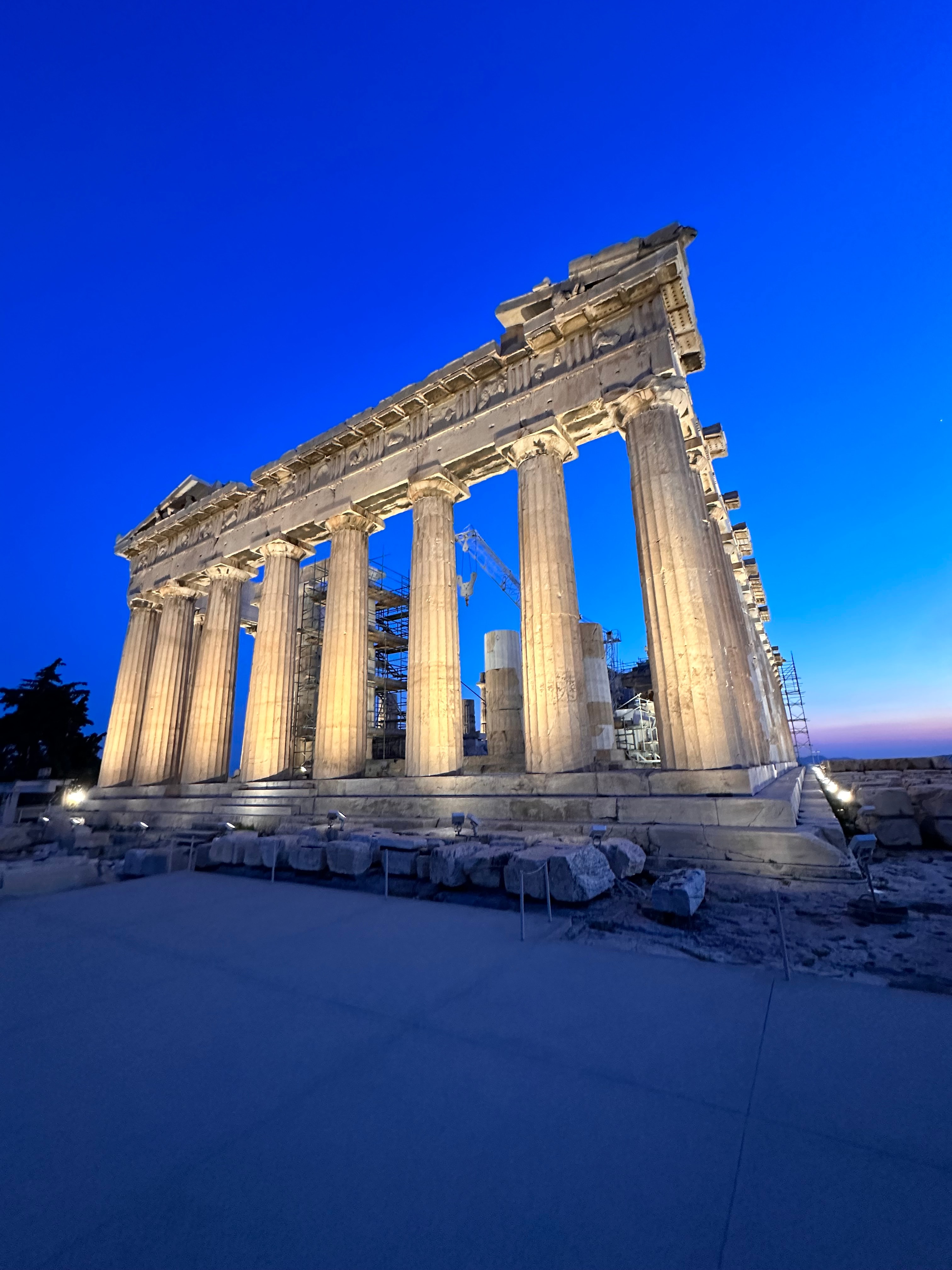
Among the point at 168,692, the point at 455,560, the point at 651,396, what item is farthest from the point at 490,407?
the point at 168,692

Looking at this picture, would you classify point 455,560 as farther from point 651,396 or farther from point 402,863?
point 402,863

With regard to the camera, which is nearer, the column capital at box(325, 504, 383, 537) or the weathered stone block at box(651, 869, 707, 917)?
the weathered stone block at box(651, 869, 707, 917)

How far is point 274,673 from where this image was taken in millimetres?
17828

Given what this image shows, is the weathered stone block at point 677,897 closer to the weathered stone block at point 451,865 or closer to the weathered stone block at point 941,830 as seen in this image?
the weathered stone block at point 451,865

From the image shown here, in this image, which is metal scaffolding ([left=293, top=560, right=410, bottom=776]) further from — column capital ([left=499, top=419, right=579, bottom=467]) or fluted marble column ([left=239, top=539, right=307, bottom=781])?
column capital ([left=499, top=419, right=579, bottom=467])

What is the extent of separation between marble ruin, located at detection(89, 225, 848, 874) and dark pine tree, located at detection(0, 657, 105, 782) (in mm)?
19100

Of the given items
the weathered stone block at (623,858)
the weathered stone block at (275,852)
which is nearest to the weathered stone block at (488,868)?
the weathered stone block at (623,858)

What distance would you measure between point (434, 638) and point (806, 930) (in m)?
10.8

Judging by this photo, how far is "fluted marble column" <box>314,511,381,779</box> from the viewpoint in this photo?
15.5 m

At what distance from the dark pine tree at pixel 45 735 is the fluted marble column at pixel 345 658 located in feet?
98.4

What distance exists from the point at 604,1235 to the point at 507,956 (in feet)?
8.35

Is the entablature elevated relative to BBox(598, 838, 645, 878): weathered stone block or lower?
elevated


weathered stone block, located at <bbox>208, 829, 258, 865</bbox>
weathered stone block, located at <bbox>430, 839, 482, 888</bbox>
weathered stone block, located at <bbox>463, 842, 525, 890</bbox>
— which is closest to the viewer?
weathered stone block, located at <bbox>463, 842, 525, 890</bbox>

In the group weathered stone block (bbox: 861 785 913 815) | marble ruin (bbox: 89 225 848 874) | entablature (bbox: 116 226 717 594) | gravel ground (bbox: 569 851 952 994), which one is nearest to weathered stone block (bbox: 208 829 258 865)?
marble ruin (bbox: 89 225 848 874)
